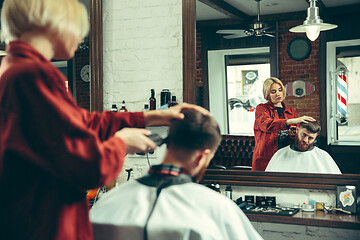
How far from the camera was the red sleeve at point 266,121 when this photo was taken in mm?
2750

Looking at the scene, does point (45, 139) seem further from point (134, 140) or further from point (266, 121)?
point (266, 121)

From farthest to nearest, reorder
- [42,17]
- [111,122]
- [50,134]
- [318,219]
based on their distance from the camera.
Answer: [318,219], [111,122], [42,17], [50,134]

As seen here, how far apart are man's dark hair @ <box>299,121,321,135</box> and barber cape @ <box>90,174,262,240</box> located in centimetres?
122

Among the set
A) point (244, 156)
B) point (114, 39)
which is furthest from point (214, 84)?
point (114, 39)

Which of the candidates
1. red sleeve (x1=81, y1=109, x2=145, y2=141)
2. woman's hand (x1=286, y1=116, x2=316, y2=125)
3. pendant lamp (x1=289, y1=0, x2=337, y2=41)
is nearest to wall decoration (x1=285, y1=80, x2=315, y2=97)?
woman's hand (x1=286, y1=116, x2=316, y2=125)

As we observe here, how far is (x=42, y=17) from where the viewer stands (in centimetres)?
114

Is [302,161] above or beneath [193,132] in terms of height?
beneath

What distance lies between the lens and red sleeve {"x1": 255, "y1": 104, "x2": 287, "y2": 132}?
2750mm

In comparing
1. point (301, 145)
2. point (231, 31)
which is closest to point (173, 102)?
point (231, 31)

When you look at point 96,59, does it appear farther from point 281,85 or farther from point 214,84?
point 281,85

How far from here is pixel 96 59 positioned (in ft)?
10.0

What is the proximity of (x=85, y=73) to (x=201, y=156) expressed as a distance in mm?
1937

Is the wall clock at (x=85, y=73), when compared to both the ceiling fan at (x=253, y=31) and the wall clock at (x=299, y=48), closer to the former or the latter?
the ceiling fan at (x=253, y=31)

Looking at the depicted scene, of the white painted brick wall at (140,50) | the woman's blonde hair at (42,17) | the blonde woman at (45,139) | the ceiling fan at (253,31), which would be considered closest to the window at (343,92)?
the ceiling fan at (253,31)
